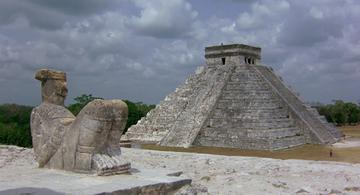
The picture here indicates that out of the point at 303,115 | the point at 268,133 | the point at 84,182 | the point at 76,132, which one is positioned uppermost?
the point at 303,115

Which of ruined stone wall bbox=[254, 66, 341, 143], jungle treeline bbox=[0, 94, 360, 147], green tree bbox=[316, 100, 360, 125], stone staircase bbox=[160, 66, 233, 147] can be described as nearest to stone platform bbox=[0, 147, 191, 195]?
jungle treeline bbox=[0, 94, 360, 147]

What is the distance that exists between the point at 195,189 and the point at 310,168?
114 inches

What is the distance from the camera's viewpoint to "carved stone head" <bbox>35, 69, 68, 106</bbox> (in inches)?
260

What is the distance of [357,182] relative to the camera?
22.2 ft

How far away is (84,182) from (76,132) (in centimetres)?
89

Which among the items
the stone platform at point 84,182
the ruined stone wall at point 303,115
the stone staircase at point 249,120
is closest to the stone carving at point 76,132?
the stone platform at point 84,182

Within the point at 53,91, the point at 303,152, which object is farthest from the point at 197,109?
the point at 53,91

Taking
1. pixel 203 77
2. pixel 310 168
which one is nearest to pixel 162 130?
pixel 203 77

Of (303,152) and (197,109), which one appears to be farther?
(197,109)

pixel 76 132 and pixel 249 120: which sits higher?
pixel 249 120

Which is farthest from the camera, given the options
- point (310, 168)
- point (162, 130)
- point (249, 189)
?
point (162, 130)

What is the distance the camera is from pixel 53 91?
6.67 metres

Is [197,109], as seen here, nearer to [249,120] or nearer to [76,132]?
[249,120]

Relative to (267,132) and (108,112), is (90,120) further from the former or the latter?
(267,132)
